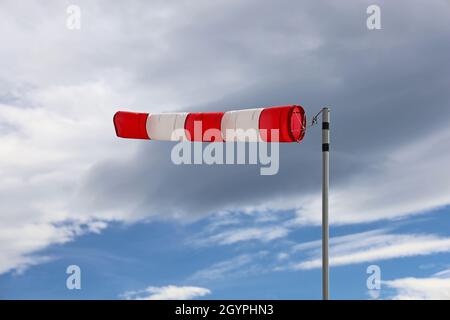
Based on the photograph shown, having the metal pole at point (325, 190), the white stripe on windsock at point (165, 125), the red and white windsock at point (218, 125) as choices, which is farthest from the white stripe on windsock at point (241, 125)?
the metal pole at point (325, 190)

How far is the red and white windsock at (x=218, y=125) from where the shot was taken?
12.7m

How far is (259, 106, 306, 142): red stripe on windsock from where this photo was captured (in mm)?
12562

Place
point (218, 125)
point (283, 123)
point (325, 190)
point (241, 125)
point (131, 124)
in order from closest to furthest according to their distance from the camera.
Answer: point (325, 190) → point (283, 123) → point (241, 125) → point (218, 125) → point (131, 124)

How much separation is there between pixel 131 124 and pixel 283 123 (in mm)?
3999

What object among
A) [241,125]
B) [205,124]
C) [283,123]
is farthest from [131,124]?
[283,123]

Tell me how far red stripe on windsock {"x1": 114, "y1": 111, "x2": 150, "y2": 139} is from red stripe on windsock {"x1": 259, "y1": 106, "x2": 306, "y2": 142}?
3.12m

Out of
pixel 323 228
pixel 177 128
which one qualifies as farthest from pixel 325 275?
pixel 177 128

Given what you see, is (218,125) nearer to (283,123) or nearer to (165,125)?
(165,125)

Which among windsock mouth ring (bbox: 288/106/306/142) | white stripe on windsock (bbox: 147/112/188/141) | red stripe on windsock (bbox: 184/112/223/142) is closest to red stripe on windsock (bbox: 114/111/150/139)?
white stripe on windsock (bbox: 147/112/188/141)

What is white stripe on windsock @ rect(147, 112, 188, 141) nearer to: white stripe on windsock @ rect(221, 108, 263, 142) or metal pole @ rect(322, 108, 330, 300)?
white stripe on windsock @ rect(221, 108, 263, 142)

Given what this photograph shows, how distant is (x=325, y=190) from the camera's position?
11734 mm

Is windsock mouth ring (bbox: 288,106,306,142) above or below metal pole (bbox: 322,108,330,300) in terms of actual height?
above
